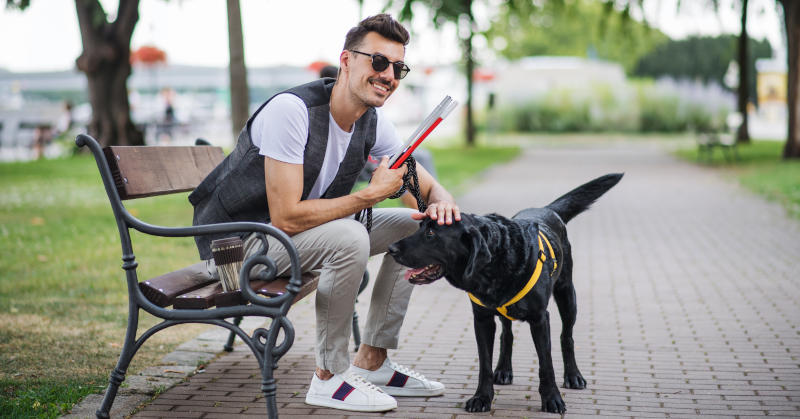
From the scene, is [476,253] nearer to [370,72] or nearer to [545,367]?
[545,367]

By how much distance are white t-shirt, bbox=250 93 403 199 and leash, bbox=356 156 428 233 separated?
0.86ft

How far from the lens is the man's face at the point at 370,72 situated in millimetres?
3734

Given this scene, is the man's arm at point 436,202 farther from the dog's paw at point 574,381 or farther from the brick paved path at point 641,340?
the dog's paw at point 574,381

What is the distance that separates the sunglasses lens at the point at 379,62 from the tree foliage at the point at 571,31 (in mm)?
14393

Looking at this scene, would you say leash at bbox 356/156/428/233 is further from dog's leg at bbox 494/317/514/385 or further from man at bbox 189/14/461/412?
dog's leg at bbox 494/317/514/385

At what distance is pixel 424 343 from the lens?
503 centimetres

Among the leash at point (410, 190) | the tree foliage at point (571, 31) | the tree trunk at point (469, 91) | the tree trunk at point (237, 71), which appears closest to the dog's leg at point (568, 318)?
the leash at point (410, 190)

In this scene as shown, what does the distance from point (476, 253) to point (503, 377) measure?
1029 millimetres

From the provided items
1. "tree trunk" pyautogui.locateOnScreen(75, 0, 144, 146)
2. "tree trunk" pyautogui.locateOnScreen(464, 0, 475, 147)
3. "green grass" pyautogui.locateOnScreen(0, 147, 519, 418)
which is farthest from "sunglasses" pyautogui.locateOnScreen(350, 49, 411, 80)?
"tree trunk" pyautogui.locateOnScreen(464, 0, 475, 147)

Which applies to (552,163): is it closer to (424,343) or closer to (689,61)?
(424,343)

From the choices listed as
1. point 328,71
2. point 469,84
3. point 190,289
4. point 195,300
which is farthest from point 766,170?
point 195,300

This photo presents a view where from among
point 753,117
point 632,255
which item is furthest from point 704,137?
point 753,117

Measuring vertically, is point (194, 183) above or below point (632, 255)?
above

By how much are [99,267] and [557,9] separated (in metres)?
14.5
